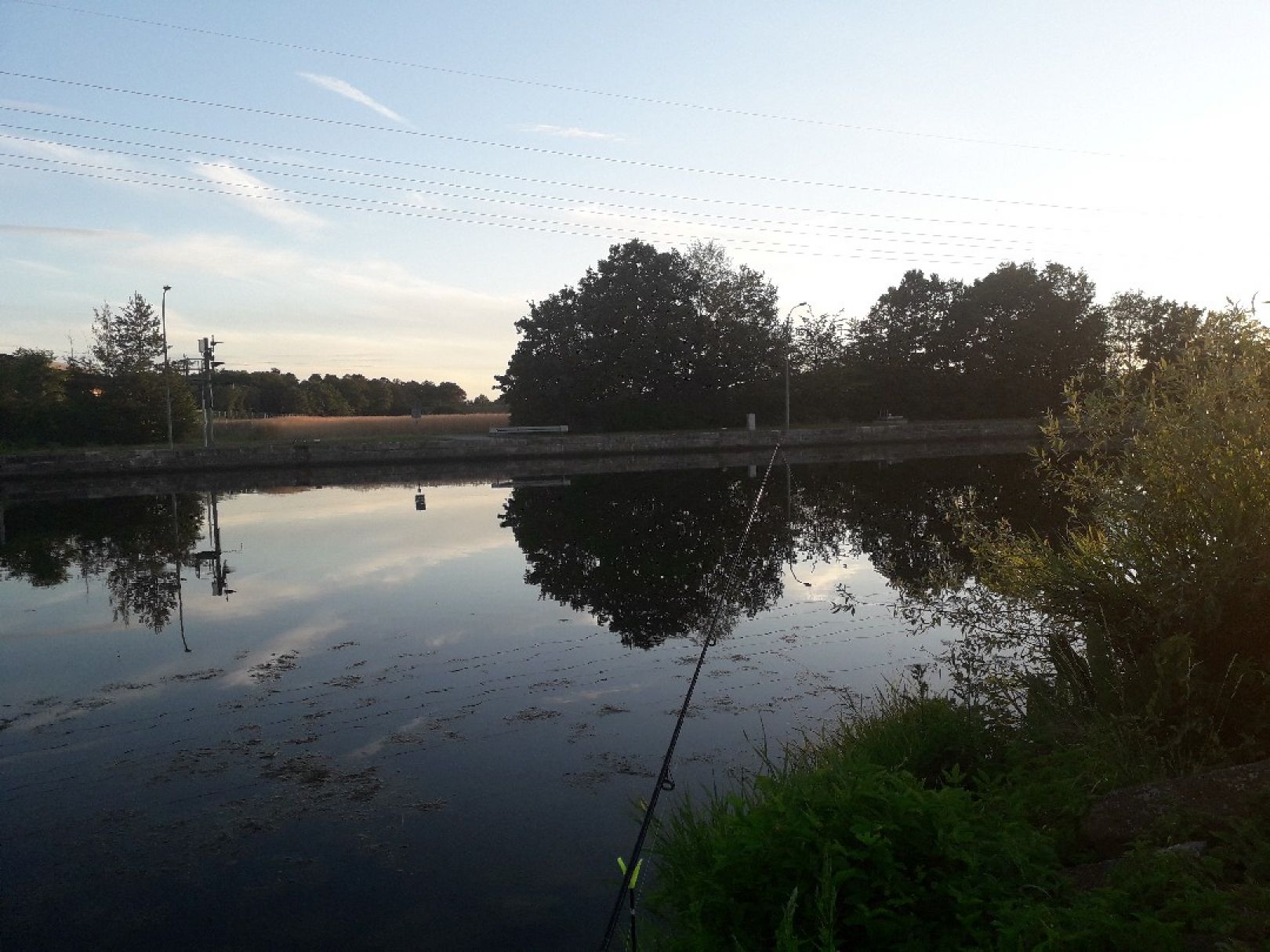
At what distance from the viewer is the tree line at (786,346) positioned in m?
59.9

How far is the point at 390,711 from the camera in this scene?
8.55 m

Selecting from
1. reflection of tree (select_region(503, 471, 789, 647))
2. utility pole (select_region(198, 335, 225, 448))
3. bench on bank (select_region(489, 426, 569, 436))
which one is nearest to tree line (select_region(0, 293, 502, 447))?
utility pole (select_region(198, 335, 225, 448))

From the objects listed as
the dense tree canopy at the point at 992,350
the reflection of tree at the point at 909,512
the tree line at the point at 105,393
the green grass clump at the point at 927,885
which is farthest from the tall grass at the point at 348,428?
the green grass clump at the point at 927,885

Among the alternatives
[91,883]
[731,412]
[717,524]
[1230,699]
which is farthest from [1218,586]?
[731,412]

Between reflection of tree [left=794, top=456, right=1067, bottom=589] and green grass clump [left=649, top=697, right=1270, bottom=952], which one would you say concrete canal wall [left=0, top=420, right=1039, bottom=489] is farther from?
green grass clump [left=649, top=697, right=1270, bottom=952]

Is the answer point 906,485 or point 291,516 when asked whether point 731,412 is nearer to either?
point 906,485

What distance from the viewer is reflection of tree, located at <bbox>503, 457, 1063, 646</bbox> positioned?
1342cm

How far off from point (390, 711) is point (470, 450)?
3800 cm

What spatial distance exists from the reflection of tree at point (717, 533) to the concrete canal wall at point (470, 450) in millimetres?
13051

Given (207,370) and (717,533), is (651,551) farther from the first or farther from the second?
(207,370)

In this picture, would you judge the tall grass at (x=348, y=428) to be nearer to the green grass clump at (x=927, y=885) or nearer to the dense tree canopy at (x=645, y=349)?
the dense tree canopy at (x=645, y=349)

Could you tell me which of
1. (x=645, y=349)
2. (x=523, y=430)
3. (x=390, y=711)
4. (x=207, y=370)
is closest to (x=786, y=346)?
(x=645, y=349)

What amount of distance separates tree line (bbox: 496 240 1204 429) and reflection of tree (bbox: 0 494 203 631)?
33.3m

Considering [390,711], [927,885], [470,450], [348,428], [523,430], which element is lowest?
[390,711]
